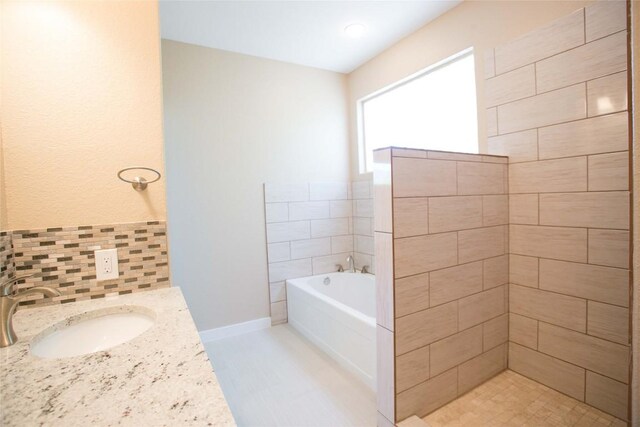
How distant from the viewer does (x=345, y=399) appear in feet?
6.15

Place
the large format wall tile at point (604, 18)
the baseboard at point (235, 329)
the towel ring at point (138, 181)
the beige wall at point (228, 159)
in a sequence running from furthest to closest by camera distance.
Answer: the baseboard at point (235, 329) < the beige wall at point (228, 159) < the large format wall tile at point (604, 18) < the towel ring at point (138, 181)

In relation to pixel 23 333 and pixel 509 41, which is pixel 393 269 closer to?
pixel 23 333

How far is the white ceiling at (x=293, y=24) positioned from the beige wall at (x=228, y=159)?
7.3 inches

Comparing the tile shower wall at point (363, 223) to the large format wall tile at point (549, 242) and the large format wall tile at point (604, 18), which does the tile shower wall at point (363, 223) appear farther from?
the large format wall tile at point (604, 18)

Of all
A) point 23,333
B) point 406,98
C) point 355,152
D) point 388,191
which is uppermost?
point 406,98

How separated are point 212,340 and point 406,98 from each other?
2.92 meters

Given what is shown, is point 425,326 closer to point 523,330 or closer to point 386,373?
point 386,373

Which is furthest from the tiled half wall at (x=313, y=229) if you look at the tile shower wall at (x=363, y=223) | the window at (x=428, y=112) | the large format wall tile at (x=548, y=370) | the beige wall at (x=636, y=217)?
the beige wall at (x=636, y=217)

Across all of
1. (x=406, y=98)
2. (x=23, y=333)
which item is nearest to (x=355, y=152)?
(x=406, y=98)

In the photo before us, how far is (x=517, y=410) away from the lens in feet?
5.09

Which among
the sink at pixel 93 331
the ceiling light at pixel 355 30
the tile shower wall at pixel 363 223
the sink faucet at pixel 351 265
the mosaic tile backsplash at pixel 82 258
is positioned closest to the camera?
the sink at pixel 93 331

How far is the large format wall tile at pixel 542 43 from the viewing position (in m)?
1.55

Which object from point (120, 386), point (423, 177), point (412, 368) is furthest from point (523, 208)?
point (120, 386)

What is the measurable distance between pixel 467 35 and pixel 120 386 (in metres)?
2.70
